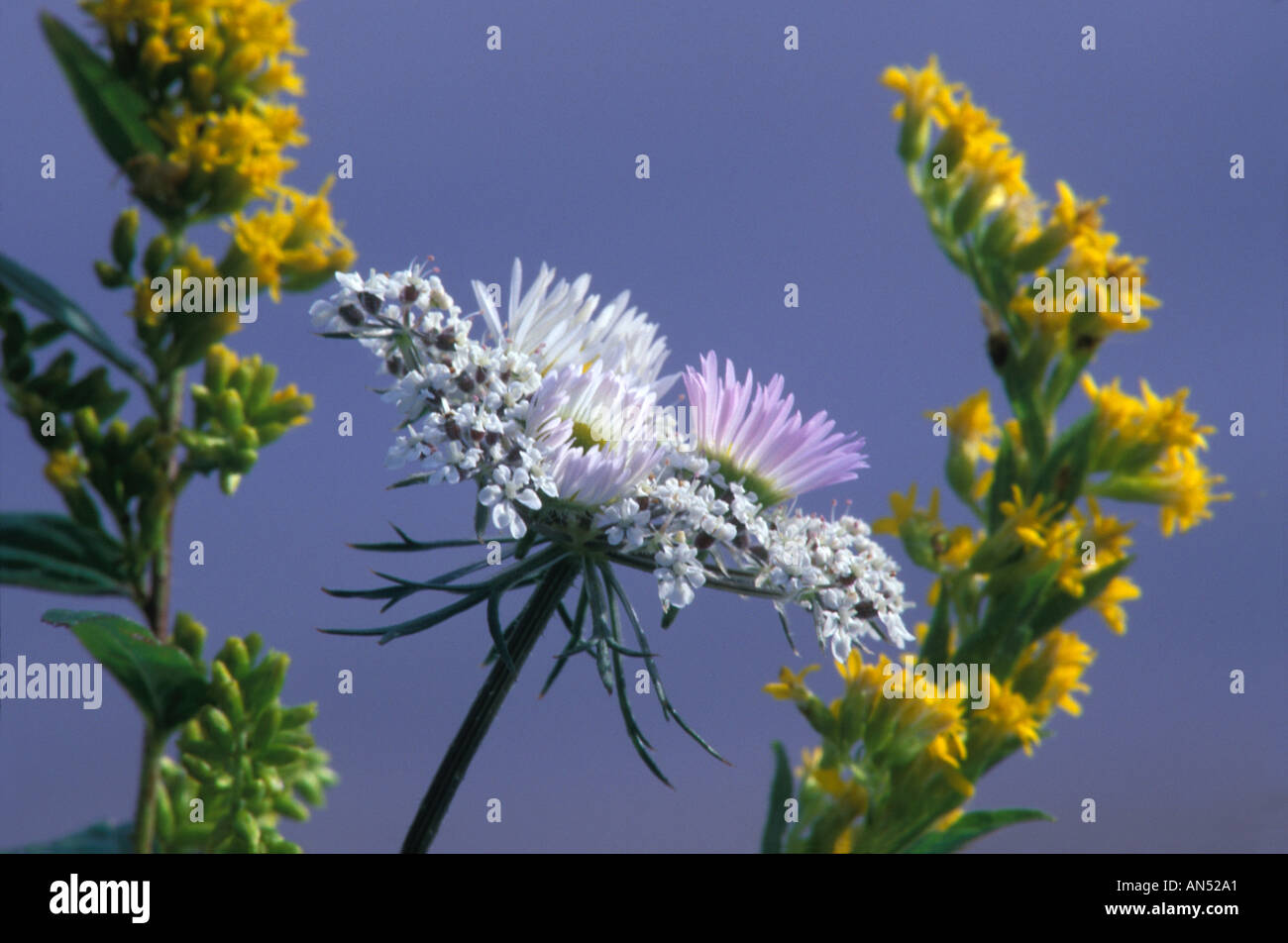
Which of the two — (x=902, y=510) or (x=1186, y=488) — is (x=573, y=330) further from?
(x=1186, y=488)

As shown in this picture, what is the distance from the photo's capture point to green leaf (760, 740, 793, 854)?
1.40 meters

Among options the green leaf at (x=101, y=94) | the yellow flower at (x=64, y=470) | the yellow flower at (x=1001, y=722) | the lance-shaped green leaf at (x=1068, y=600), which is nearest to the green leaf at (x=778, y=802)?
the yellow flower at (x=1001, y=722)

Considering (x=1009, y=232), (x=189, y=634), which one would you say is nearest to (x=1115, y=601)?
(x=1009, y=232)

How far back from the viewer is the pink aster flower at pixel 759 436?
4.12ft

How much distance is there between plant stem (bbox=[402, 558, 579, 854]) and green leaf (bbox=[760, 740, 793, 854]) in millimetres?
406

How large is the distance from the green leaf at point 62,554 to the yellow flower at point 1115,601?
1351mm

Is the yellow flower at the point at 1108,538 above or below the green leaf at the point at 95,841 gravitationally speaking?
above

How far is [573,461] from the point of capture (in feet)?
3.70

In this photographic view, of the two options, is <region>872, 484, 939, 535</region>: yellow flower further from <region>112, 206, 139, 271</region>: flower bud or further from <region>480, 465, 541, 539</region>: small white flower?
<region>112, 206, 139, 271</region>: flower bud

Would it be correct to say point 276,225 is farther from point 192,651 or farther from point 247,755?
point 247,755

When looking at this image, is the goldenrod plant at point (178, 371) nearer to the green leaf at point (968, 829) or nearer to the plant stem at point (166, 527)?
the plant stem at point (166, 527)
